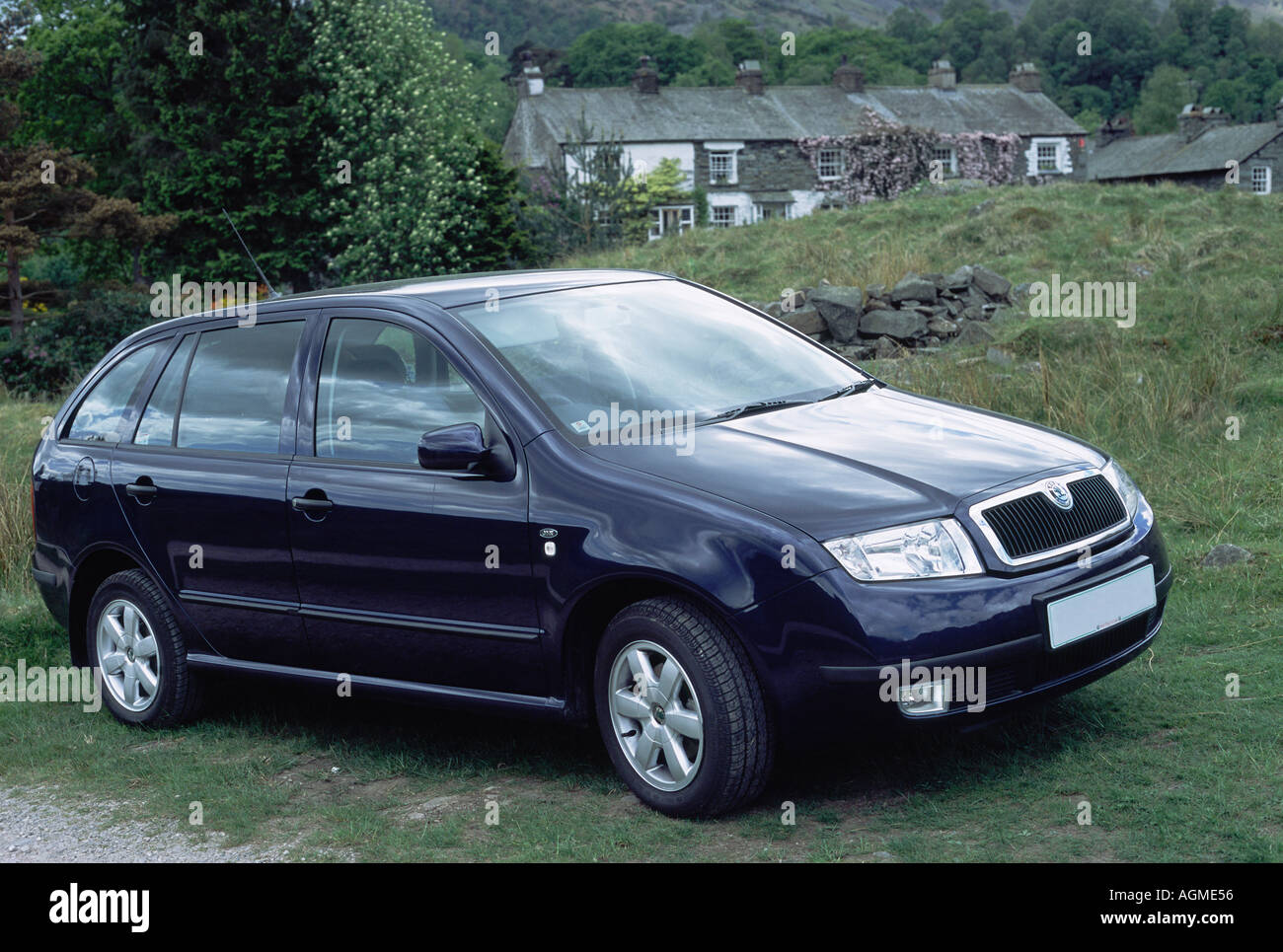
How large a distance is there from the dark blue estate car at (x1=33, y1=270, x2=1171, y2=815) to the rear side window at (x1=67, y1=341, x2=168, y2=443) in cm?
3

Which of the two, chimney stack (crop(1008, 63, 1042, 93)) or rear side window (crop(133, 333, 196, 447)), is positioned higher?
chimney stack (crop(1008, 63, 1042, 93))

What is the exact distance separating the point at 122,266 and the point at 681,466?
47.5 m

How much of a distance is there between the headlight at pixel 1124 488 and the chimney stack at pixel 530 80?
5884cm

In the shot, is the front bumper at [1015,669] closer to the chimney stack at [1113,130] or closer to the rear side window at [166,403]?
the rear side window at [166,403]

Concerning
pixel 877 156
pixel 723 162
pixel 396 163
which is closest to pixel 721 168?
pixel 723 162

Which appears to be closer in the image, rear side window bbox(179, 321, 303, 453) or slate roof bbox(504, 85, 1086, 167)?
rear side window bbox(179, 321, 303, 453)

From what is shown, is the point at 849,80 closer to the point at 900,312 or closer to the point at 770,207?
the point at 770,207

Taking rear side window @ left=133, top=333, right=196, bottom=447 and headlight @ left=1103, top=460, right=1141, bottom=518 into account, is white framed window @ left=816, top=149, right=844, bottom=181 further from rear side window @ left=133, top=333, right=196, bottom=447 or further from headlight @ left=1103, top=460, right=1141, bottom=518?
headlight @ left=1103, top=460, right=1141, bottom=518

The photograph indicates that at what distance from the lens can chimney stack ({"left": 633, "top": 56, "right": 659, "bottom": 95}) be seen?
2442 inches

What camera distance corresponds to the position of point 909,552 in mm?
4512

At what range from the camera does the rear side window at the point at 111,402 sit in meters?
6.80

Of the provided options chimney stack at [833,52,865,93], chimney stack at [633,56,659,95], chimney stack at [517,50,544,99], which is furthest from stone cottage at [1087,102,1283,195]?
chimney stack at [517,50,544,99]

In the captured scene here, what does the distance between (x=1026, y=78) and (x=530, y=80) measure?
2579cm

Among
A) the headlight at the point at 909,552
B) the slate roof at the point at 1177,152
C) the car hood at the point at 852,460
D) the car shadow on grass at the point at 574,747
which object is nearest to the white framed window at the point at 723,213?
the slate roof at the point at 1177,152
